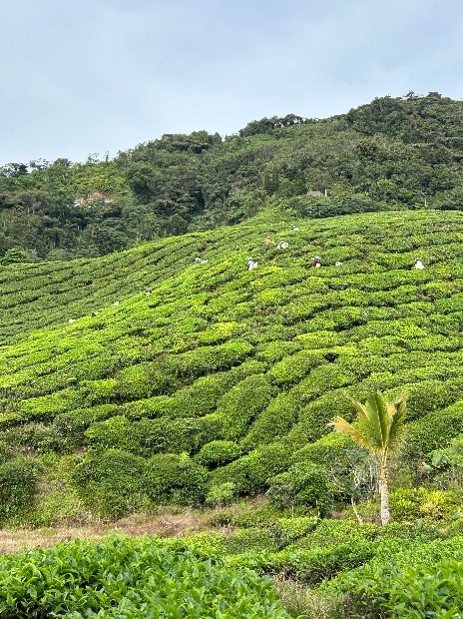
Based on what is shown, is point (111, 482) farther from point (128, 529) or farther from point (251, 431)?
point (251, 431)

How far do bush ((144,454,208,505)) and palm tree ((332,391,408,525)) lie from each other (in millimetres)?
5418

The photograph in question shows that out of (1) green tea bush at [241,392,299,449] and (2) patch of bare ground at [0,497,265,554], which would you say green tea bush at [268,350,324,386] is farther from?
(2) patch of bare ground at [0,497,265,554]

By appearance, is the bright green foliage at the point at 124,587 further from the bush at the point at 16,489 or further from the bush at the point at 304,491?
the bush at the point at 16,489

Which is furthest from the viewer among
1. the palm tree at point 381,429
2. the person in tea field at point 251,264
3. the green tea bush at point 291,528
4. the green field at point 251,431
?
the person in tea field at point 251,264

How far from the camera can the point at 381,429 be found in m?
11.9

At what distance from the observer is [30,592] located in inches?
229

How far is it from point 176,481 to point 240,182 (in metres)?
59.0

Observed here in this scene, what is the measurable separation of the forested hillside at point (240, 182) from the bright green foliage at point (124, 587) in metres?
43.1

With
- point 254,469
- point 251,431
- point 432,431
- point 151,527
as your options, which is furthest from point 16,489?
point 432,431

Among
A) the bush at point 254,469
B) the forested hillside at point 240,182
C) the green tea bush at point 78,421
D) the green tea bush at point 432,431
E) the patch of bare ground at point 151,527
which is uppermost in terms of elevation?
the forested hillside at point 240,182

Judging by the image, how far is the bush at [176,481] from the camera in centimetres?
1574

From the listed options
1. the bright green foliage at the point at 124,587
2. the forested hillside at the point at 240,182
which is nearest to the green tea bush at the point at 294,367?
the bright green foliage at the point at 124,587

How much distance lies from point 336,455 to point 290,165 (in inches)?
2145

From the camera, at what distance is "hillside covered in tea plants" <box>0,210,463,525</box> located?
15617mm
